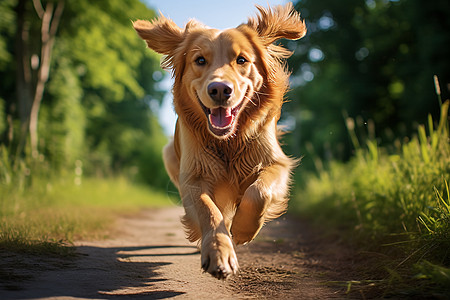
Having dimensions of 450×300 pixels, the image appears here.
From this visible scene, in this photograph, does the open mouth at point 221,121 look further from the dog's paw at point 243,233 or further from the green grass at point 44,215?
the green grass at point 44,215

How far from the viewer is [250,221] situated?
290cm

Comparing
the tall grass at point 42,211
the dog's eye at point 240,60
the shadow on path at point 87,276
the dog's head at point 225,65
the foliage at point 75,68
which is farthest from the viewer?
the foliage at point 75,68

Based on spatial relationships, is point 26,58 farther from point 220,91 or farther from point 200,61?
point 220,91

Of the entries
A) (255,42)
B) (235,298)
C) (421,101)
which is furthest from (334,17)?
(235,298)

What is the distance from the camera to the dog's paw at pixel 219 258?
226 cm

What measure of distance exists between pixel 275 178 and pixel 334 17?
18.7 metres

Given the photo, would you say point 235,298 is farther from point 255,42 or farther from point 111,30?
point 111,30

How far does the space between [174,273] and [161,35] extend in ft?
6.69

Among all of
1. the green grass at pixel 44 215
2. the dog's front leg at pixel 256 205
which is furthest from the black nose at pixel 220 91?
the green grass at pixel 44 215

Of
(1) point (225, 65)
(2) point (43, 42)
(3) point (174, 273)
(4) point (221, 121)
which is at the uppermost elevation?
(2) point (43, 42)

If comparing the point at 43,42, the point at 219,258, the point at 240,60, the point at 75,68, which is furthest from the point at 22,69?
the point at 219,258

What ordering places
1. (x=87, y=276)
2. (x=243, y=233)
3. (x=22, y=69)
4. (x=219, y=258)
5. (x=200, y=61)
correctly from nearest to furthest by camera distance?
(x=219, y=258), (x=87, y=276), (x=243, y=233), (x=200, y=61), (x=22, y=69)

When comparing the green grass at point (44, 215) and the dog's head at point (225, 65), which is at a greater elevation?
the dog's head at point (225, 65)

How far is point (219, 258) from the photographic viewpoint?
7.53ft
